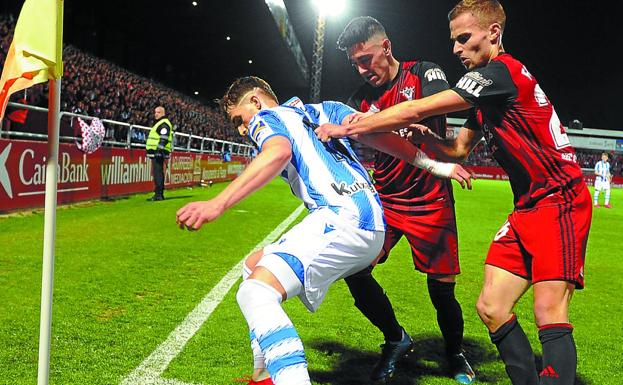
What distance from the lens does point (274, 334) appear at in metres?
1.99

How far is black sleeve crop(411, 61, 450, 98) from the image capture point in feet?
11.2

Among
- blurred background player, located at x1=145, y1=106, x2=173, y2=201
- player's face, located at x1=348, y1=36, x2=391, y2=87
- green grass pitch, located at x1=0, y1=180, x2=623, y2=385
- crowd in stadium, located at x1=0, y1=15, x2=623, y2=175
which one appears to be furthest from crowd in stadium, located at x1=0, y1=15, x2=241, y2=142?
player's face, located at x1=348, y1=36, x2=391, y2=87

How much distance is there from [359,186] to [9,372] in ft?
6.95

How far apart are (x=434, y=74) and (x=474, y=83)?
119 centimetres

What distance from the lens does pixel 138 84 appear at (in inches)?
964

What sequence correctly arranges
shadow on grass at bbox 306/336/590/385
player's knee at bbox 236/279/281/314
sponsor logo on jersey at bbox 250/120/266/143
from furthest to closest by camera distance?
shadow on grass at bbox 306/336/590/385 < sponsor logo on jersey at bbox 250/120/266/143 < player's knee at bbox 236/279/281/314

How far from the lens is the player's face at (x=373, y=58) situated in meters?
3.44

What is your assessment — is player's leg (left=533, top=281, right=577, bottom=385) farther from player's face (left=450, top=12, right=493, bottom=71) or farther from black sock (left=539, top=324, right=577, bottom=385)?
player's face (left=450, top=12, right=493, bottom=71)

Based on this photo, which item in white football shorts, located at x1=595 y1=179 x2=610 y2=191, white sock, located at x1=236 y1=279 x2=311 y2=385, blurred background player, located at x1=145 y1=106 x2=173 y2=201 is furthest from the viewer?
white football shorts, located at x1=595 y1=179 x2=610 y2=191

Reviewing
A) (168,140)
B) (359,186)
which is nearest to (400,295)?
(359,186)

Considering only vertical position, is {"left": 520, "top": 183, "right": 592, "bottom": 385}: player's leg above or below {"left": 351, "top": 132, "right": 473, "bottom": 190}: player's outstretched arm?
below

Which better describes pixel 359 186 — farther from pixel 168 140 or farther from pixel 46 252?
pixel 168 140

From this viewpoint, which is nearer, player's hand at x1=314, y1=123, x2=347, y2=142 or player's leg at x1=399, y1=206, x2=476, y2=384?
player's hand at x1=314, y1=123, x2=347, y2=142

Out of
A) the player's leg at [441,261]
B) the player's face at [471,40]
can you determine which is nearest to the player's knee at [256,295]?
the player's face at [471,40]
